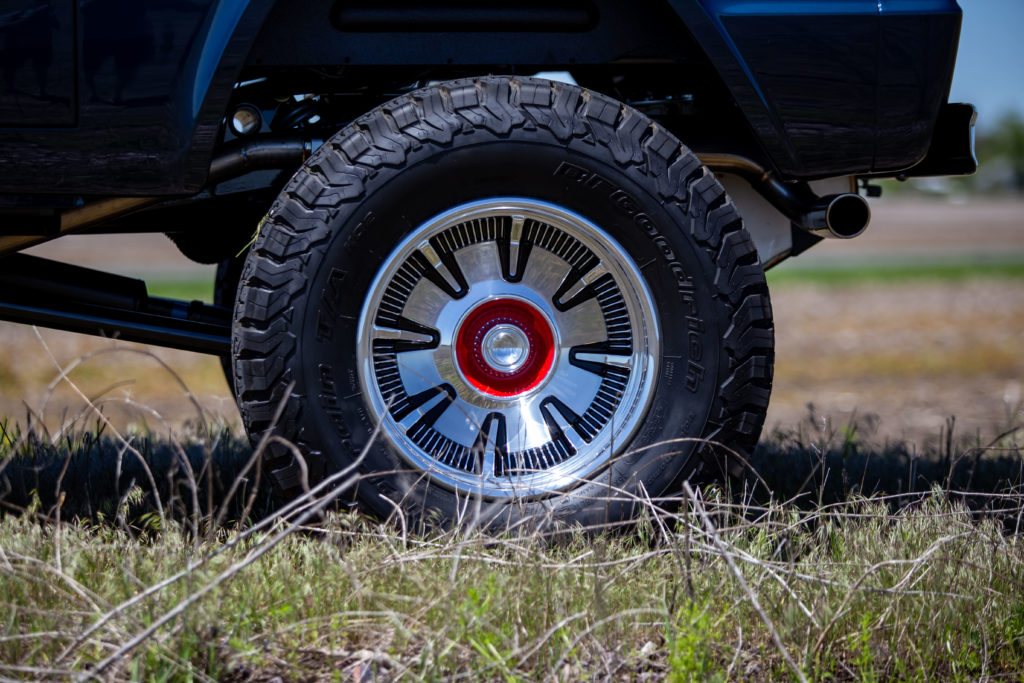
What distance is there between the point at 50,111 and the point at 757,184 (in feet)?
6.57

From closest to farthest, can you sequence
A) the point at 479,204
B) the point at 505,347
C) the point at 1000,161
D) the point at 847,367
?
the point at 479,204
the point at 505,347
the point at 847,367
the point at 1000,161

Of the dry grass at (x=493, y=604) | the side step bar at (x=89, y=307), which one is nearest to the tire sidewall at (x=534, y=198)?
the dry grass at (x=493, y=604)

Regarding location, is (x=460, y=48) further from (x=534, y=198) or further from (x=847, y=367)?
(x=847, y=367)

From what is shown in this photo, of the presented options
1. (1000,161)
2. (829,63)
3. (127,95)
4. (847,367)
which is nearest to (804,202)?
(829,63)

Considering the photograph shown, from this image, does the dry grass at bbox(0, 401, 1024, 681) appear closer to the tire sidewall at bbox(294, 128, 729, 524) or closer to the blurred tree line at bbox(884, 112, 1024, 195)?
the tire sidewall at bbox(294, 128, 729, 524)

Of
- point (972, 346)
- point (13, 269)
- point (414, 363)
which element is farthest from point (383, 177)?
point (972, 346)

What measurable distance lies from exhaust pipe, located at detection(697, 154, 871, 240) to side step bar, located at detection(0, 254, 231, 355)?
164 cm

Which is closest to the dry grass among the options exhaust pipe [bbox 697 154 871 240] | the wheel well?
exhaust pipe [bbox 697 154 871 240]

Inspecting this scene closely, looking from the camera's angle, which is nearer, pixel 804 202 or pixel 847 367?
pixel 804 202

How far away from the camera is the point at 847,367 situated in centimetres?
1005

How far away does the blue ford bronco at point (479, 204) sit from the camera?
2.46m

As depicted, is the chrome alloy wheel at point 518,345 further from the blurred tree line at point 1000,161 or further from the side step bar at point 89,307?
the blurred tree line at point 1000,161

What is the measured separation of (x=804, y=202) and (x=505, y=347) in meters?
1.01

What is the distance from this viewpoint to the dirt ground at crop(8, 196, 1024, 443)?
22.4 feet
